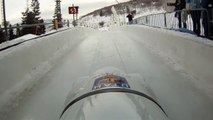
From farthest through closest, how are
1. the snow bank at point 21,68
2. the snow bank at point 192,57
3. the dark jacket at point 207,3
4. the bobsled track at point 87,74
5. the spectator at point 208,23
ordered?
the dark jacket at point 207,3
the spectator at point 208,23
the snow bank at point 192,57
the snow bank at point 21,68
the bobsled track at point 87,74

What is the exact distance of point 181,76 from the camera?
18.4ft

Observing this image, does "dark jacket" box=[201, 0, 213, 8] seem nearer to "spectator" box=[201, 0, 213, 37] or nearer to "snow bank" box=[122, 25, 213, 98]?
"snow bank" box=[122, 25, 213, 98]

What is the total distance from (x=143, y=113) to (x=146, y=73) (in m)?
3.11

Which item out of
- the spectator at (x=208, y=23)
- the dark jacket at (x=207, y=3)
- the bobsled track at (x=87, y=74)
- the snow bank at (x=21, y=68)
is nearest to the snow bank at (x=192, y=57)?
the bobsled track at (x=87, y=74)

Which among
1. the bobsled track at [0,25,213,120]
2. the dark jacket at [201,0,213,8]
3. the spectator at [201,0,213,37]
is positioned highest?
the dark jacket at [201,0,213,8]

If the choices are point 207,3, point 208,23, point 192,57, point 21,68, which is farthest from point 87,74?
point 207,3

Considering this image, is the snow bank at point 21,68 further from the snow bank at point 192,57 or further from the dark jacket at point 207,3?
the dark jacket at point 207,3

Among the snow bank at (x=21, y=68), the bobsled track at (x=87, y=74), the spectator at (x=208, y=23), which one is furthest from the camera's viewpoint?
the spectator at (x=208, y=23)

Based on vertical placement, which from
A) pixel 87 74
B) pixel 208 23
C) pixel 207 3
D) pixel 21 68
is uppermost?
pixel 207 3

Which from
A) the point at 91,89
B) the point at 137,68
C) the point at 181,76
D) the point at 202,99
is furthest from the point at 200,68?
the point at 91,89

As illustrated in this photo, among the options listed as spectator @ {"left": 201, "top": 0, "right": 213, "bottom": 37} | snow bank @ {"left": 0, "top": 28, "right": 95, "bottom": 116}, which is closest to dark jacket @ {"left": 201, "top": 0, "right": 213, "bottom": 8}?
spectator @ {"left": 201, "top": 0, "right": 213, "bottom": 37}

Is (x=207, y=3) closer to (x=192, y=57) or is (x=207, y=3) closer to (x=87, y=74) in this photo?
(x=192, y=57)

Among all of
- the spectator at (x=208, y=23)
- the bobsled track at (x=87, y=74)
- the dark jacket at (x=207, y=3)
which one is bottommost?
the bobsled track at (x=87, y=74)

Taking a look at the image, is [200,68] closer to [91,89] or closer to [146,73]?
[146,73]
